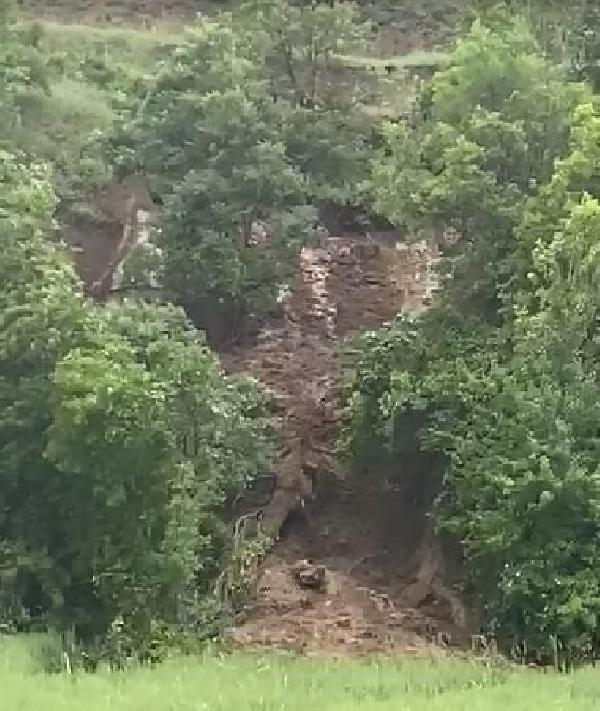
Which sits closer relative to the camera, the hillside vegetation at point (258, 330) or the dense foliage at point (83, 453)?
the dense foliage at point (83, 453)

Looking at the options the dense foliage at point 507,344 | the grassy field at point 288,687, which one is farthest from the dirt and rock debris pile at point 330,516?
the grassy field at point 288,687

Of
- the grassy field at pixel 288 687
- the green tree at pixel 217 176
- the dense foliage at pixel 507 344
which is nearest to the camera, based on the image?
the grassy field at pixel 288 687

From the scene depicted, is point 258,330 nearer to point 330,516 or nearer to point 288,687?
point 330,516

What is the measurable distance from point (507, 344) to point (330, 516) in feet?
18.7

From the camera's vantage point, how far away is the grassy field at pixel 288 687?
12.7 m

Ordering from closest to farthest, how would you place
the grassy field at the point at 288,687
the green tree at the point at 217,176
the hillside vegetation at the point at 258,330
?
the grassy field at the point at 288,687
the hillside vegetation at the point at 258,330
the green tree at the point at 217,176

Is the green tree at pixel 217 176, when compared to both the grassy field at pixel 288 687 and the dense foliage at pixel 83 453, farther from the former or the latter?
the grassy field at pixel 288 687

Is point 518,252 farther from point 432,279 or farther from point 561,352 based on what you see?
point 432,279

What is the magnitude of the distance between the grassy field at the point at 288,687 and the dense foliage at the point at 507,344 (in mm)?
2261

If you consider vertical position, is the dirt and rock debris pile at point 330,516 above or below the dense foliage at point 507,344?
below

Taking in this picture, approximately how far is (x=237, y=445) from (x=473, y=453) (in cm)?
422

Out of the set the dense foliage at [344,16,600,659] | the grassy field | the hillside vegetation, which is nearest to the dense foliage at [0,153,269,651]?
the hillside vegetation

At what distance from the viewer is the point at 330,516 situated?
2511cm

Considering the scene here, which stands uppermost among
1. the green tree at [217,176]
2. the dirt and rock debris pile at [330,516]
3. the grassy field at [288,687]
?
the green tree at [217,176]
